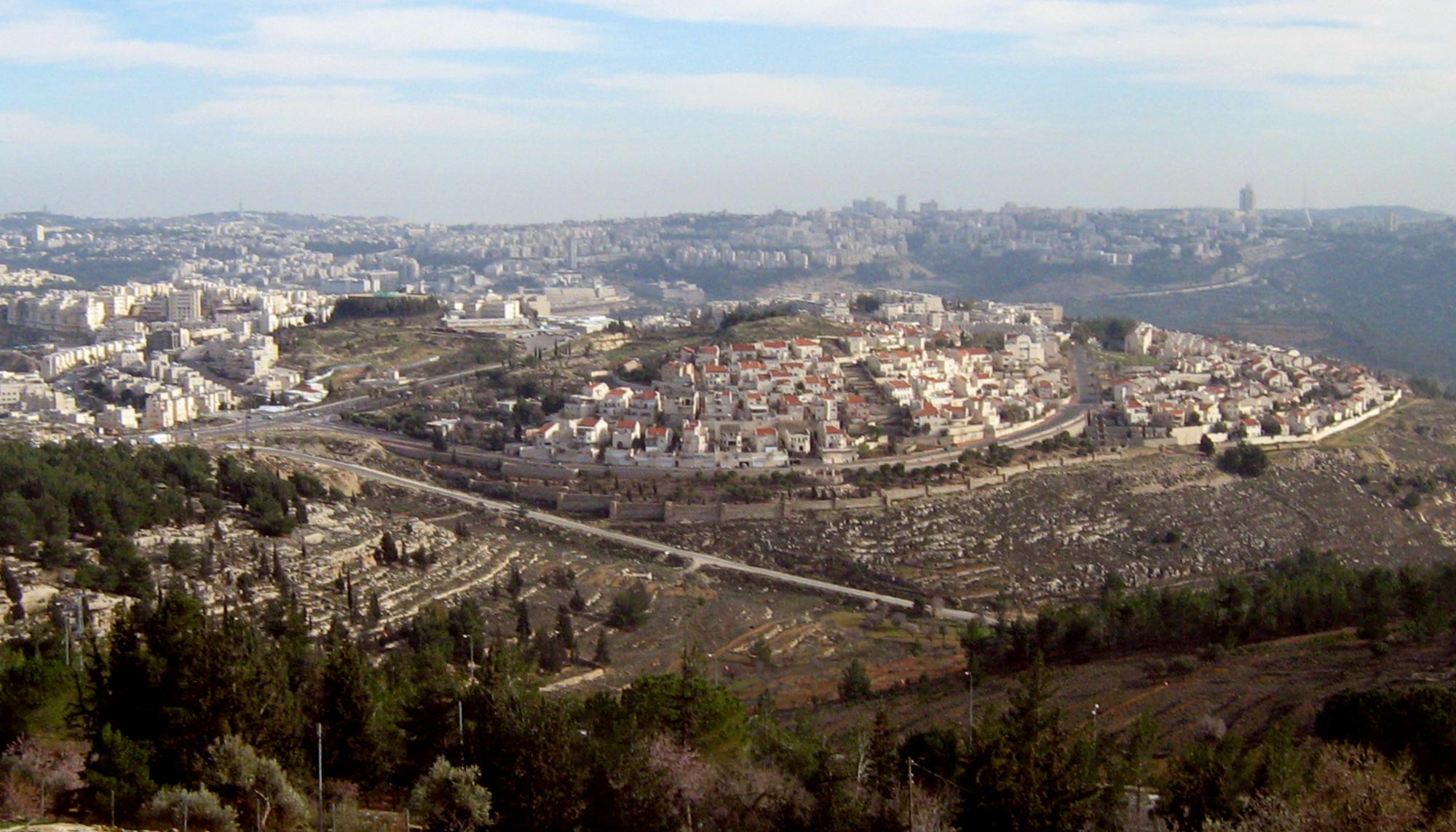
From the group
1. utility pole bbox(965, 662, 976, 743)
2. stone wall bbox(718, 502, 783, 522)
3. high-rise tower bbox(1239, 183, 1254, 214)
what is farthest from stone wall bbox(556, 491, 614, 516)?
high-rise tower bbox(1239, 183, 1254, 214)

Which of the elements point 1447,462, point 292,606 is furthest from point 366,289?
point 292,606

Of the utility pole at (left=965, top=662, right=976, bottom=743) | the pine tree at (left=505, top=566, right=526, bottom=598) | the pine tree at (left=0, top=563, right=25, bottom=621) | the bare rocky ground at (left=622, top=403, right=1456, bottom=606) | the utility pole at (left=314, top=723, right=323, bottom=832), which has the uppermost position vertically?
the utility pole at (left=314, top=723, right=323, bottom=832)

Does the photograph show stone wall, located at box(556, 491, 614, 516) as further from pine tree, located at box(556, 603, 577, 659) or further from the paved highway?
pine tree, located at box(556, 603, 577, 659)

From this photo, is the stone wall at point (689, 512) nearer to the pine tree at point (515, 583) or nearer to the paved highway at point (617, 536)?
the paved highway at point (617, 536)

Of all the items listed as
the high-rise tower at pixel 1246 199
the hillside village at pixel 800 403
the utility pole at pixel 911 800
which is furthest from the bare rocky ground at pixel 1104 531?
the high-rise tower at pixel 1246 199

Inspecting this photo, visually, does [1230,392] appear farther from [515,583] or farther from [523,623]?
[523,623]

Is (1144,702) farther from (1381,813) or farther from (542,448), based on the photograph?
(542,448)
